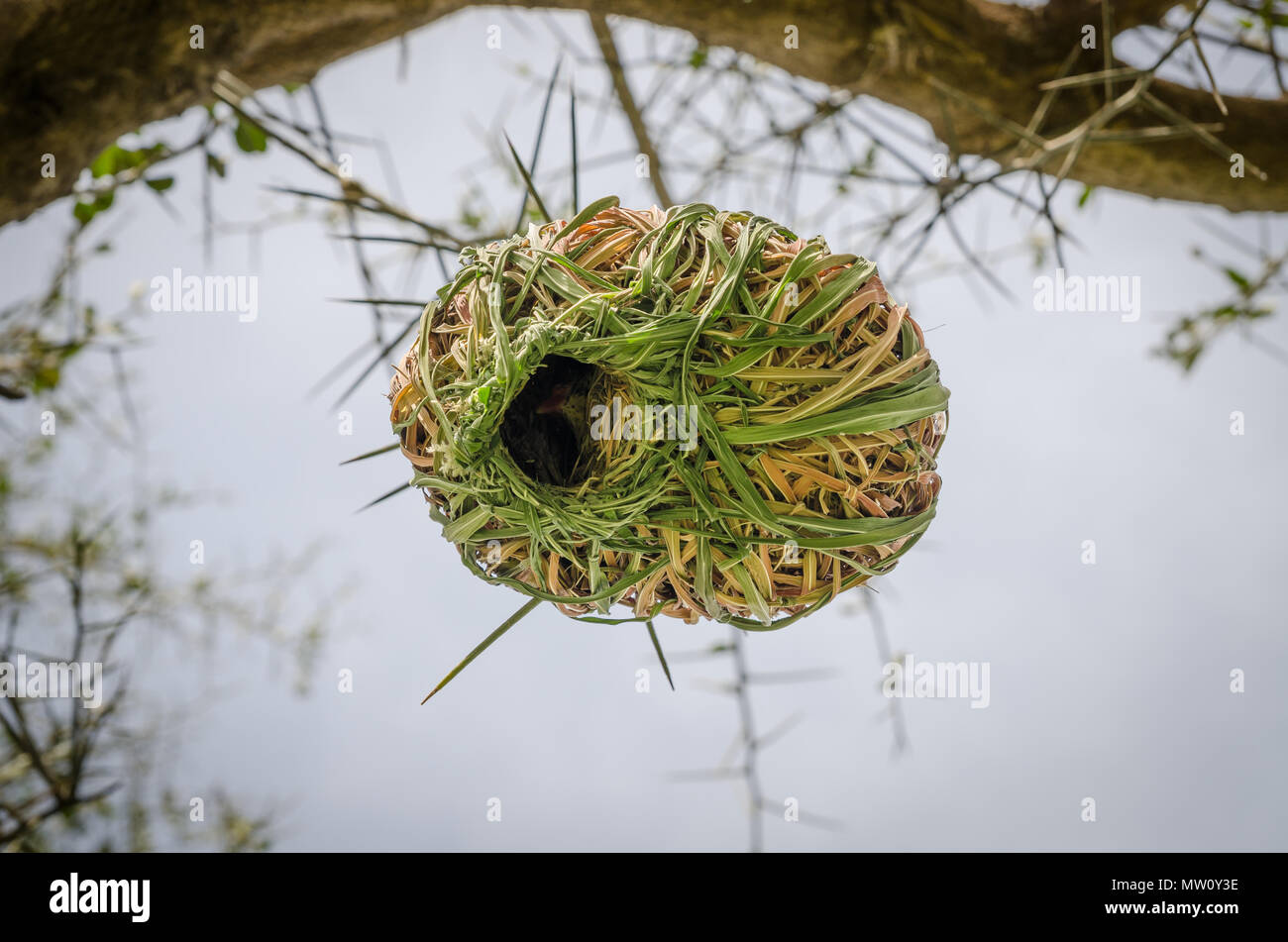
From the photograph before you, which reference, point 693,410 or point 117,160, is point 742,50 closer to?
point 693,410

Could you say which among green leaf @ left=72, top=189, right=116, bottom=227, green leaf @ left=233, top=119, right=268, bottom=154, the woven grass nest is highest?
green leaf @ left=233, top=119, right=268, bottom=154

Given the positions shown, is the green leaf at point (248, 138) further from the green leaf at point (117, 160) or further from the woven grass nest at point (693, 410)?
the woven grass nest at point (693, 410)

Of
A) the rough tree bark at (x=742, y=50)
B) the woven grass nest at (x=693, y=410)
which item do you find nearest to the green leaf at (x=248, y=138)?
the rough tree bark at (x=742, y=50)

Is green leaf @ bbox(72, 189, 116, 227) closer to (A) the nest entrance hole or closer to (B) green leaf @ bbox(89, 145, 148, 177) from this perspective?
(B) green leaf @ bbox(89, 145, 148, 177)

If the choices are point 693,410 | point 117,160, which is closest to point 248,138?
point 117,160

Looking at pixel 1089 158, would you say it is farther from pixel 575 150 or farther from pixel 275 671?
pixel 275 671

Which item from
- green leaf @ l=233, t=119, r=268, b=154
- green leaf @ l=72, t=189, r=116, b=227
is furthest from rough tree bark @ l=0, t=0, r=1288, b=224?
green leaf @ l=72, t=189, r=116, b=227
